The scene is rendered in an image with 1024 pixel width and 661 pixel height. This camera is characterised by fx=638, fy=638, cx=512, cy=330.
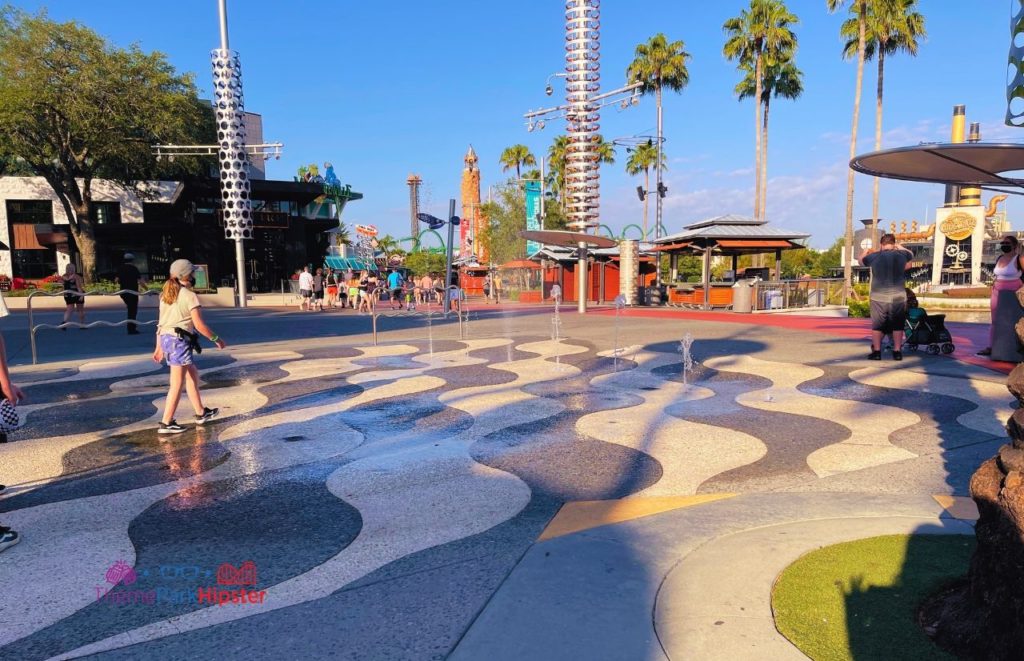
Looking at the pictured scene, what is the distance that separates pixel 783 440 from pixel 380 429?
12.4 ft

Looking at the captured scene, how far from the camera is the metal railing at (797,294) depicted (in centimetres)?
2433

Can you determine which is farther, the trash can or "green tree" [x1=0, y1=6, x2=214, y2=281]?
"green tree" [x1=0, y1=6, x2=214, y2=281]

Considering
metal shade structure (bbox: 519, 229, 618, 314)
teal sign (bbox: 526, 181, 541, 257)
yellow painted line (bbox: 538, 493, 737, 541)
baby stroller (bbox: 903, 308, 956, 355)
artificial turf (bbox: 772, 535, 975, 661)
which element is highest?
teal sign (bbox: 526, 181, 541, 257)

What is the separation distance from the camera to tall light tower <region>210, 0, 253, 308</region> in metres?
29.2

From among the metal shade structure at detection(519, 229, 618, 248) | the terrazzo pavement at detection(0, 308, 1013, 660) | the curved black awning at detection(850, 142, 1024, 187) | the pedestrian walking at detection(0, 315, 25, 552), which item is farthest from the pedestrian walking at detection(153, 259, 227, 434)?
the metal shade structure at detection(519, 229, 618, 248)

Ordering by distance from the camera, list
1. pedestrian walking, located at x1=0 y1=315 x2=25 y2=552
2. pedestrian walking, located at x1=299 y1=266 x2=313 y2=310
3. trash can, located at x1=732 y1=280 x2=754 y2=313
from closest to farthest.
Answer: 1. pedestrian walking, located at x1=0 y1=315 x2=25 y2=552
2. trash can, located at x1=732 y1=280 x2=754 y2=313
3. pedestrian walking, located at x1=299 y1=266 x2=313 y2=310

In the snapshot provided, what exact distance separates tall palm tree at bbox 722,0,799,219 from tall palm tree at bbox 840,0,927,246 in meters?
3.44

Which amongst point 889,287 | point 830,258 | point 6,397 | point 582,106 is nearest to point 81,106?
point 582,106

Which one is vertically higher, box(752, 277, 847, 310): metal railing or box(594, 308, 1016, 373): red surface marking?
box(752, 277, 847, 310): metal railing

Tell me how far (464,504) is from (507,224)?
48.0m

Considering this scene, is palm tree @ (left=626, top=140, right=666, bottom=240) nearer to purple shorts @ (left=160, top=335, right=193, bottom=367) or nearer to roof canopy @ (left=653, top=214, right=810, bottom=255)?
roof canopy @ (left=653, top=214, right=810, bottom=255)

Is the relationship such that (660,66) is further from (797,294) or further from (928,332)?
(928,332)

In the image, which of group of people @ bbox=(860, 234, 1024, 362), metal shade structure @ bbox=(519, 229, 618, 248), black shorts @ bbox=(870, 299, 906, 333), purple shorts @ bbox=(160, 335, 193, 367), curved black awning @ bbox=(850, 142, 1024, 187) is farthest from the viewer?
metal shade structure @ bbox=(519, 229, 618, 248)

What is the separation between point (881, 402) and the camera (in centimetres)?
725
